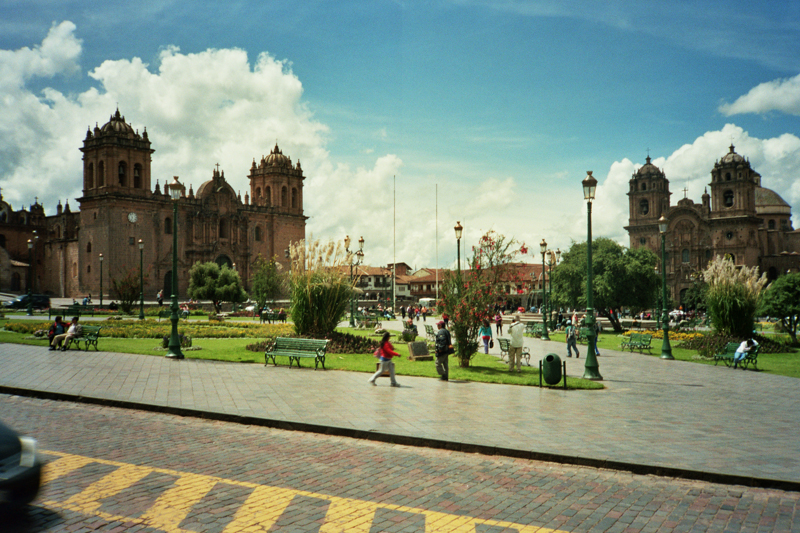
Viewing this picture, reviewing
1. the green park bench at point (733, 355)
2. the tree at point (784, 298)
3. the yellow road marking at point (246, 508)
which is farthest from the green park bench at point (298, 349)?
the tree at point (784, 298)

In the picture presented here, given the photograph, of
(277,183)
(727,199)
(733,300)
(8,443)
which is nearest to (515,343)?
(733,300)

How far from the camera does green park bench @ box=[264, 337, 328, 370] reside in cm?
1559

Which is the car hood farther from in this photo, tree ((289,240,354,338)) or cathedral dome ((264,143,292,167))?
cathedral dome ((264,143,292,167))

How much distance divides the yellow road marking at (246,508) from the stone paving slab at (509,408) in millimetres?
2501

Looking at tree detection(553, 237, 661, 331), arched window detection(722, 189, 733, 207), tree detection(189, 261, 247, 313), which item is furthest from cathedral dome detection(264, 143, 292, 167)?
arched window detection(722, 189, 733, 207)

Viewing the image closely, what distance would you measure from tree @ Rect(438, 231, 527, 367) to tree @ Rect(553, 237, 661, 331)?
25.9 metres

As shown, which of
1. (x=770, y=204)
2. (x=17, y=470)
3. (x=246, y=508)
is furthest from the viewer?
(x=770, y=204)

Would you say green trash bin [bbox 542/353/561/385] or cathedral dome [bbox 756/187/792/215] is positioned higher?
cathedral dome [bbox 756/187/792/215]

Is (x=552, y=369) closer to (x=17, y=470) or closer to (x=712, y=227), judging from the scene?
(x=17, y=470)

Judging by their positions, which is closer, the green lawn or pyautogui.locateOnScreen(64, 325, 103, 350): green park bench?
the green lawn

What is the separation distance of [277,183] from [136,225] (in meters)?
22.3

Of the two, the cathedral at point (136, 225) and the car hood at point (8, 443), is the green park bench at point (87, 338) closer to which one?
the car hood at point (8, 443)

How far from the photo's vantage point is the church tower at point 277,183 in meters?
79.6

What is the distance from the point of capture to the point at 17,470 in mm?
4738
